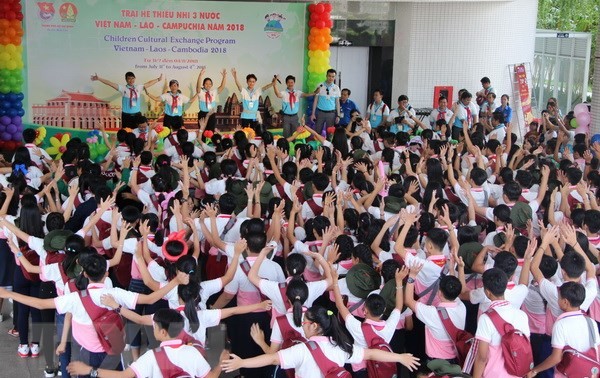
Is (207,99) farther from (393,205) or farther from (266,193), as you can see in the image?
(393,205)

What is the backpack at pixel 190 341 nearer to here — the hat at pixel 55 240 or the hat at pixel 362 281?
the hat at pixel 362 281

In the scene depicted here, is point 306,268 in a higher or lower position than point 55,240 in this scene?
lower

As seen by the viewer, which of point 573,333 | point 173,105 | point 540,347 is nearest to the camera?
point 573,333

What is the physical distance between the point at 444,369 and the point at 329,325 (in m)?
0.63

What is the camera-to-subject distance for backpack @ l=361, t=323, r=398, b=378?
4.63 metres

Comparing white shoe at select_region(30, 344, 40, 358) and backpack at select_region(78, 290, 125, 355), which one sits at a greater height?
backpack at select_region(78, 290, 125, 355)

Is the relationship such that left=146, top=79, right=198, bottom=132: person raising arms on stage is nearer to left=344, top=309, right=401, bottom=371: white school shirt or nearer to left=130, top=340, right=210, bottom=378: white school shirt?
left=344, top=309, right=401, bottom=371: white school shirt

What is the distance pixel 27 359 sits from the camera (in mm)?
6266

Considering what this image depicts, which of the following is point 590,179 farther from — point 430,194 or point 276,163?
point 276,163

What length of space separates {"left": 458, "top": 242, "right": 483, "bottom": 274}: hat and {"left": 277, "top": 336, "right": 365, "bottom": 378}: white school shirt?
1598mm

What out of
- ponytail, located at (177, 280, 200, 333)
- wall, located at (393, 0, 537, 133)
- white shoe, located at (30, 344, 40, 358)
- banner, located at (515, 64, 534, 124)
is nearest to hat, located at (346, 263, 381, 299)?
ponytail, located at (177, 280, 200, 333)

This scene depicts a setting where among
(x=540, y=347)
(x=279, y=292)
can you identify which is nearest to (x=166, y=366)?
(x=279, y=292)

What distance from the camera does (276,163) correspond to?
830cm

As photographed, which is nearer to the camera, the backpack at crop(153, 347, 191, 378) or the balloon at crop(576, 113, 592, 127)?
the backpack at crop(153, 347, 191, 378)
